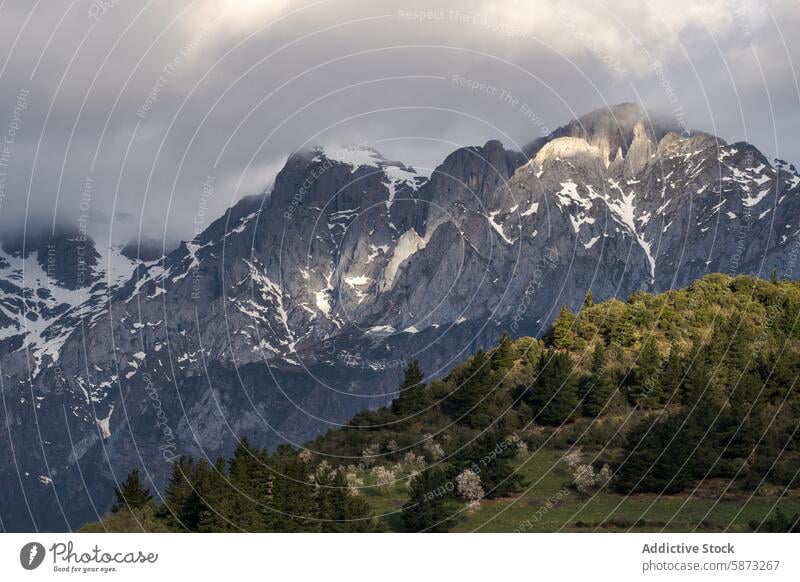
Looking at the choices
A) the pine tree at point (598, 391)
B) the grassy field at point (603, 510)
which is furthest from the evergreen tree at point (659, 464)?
the pine tree at point (598, 391)

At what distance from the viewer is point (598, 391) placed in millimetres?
123562

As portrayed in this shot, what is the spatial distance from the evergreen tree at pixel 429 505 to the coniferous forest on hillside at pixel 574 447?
0.49ft

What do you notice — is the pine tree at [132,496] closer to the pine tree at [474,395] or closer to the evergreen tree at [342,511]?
the evergreen tree at [342,511]

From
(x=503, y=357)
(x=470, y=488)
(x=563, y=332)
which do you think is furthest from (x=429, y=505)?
(x=563, y=332)

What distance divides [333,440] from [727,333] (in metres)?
39.9

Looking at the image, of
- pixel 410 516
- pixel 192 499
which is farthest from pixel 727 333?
pixel 192 499

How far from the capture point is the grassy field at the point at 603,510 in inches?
3661

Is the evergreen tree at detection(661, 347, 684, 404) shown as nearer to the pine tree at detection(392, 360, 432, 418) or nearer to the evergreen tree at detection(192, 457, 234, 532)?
the pine tree at detection(392, 360, 432, 418)

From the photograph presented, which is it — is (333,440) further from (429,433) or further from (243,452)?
(243,452)

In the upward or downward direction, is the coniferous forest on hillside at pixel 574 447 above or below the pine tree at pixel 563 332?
below

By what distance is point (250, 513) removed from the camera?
9069 centimetres

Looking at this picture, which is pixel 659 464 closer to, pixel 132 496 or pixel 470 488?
pixel 470 488

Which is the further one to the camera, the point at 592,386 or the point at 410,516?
the point at 592,386

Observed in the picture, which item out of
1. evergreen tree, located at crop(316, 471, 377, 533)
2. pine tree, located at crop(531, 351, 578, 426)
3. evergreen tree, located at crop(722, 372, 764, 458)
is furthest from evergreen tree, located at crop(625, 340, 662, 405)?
evergreen tree, located at crop(316, 471, 377, 533)
